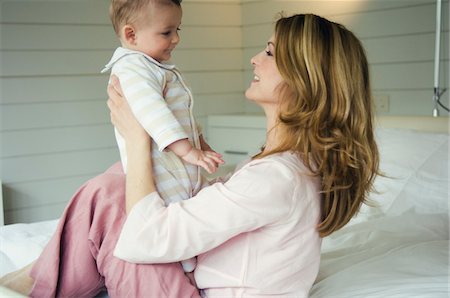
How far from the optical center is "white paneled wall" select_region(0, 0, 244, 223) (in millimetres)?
3199

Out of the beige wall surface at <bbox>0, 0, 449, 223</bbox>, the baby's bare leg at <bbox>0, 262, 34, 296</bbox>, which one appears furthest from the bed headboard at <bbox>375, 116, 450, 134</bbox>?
the baby's bare leg at <bbox>0, 262, 34, 296</bbox>

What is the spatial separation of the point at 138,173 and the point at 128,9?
16.7 inches

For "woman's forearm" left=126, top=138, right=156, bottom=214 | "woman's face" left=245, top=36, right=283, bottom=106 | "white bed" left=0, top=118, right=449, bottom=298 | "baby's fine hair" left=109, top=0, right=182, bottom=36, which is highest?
"baby's fine hair" left=109, top=0, right=182, bottom=36

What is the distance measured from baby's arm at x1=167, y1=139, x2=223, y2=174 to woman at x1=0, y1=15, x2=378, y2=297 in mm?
67

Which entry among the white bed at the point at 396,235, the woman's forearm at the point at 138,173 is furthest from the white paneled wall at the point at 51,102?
the woman's forearm at the point at 138,173

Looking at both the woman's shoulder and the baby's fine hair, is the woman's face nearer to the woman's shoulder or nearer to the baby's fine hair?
the woman's shoulder

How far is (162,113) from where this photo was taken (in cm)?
131

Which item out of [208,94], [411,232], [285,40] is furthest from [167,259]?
[208,94]

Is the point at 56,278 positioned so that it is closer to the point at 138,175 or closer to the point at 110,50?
the point at 138,175

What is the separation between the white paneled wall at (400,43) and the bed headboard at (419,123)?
308 millimetres

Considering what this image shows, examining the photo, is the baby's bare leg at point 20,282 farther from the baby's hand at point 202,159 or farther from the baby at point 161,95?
the baby's hand at point 202,159

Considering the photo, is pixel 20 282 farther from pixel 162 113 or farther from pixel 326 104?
pixel 326 104

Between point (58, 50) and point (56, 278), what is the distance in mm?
2226

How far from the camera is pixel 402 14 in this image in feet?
10.1
